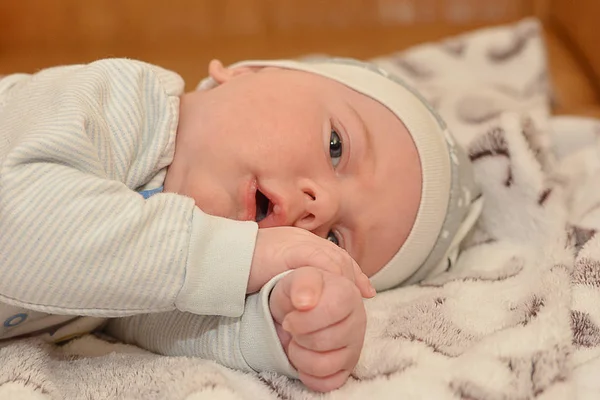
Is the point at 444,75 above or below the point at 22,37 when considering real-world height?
above

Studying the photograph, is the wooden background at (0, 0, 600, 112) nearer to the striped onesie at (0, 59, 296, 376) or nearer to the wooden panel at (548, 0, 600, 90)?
the wooden panel at (548, 0, 600, 90)

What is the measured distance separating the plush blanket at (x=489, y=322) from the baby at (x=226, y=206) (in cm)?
5

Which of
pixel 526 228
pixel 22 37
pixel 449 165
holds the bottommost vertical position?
pixel 22 37

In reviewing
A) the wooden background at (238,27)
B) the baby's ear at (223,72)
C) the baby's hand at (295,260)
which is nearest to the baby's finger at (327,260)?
the baby's hand at (295,260)

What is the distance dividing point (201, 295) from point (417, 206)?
37 centimetres

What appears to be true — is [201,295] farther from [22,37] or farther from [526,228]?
[22,37]

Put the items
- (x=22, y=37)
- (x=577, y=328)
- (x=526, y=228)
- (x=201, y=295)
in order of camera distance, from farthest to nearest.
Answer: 1. (x=22, y=37)
2. (x=526, y=228)
3. (x=577, y=328)
4. (x=201, y=295)

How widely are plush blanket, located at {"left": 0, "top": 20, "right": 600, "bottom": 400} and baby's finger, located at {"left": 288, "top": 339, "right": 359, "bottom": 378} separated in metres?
0.03

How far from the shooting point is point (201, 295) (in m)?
0.73

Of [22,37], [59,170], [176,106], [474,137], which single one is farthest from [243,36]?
[59,170]

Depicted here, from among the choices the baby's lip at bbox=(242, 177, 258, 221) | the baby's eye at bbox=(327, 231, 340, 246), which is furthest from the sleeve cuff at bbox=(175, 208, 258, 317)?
the baby's eye at bbox=(327, 231, 340, 246)

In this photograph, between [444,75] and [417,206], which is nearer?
[417,206]

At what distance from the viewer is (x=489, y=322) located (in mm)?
858

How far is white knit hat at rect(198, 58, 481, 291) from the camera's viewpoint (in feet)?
3.21
